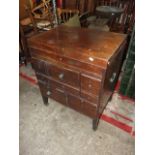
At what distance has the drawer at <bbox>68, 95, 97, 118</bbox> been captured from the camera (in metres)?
1.19

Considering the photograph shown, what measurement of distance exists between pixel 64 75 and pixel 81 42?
0.31 metres

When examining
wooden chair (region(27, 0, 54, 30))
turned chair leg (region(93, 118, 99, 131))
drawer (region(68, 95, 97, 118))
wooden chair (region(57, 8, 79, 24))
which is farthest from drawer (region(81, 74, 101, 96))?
wooden chair (region(57, 8, 79, 24))

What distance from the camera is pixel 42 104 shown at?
1716 mm

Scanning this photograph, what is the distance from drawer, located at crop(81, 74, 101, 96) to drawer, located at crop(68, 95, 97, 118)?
147 mm

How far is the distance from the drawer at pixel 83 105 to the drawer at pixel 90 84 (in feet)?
0.48

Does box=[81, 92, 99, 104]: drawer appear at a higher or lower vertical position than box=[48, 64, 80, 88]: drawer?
lower

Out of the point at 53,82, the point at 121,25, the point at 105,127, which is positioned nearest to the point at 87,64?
the point at 53,82

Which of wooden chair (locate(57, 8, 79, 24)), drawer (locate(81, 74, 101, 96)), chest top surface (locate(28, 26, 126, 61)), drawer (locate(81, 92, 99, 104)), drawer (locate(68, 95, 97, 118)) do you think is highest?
wooden chair (locate(57, 8, 79, 24))

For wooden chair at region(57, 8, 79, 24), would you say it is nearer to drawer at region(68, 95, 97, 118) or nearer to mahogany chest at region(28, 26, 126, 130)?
mahogany chest at region(28, 26, 126, 130)

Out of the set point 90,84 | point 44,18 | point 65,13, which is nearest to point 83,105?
point 90,84

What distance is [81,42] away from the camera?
107 cm

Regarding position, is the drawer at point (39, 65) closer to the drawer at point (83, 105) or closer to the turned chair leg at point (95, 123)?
the drawer at point (83, 105)

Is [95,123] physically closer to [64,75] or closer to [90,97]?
[90,97]
